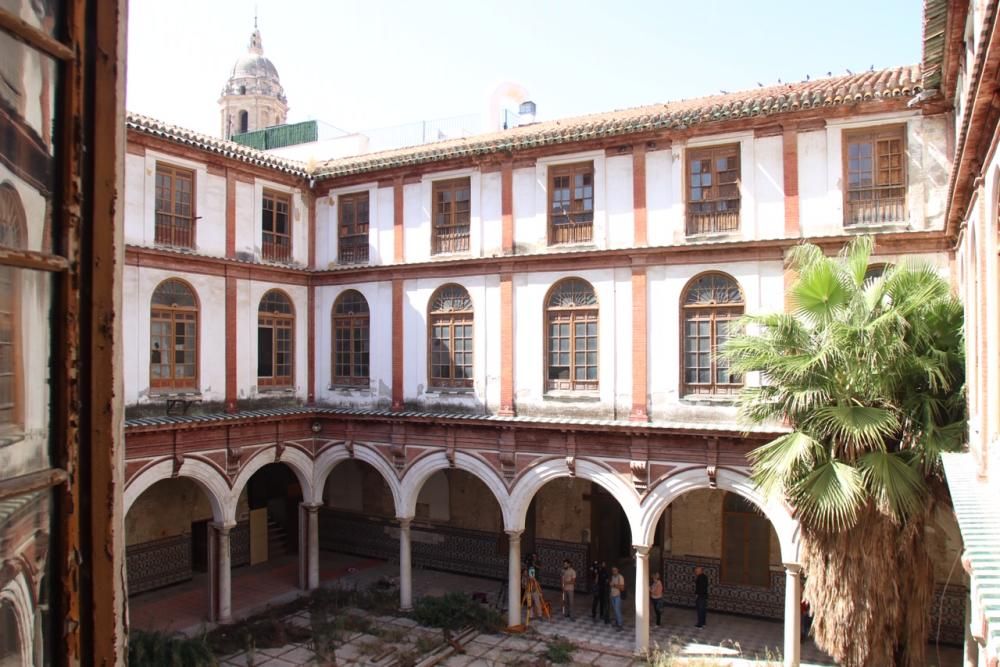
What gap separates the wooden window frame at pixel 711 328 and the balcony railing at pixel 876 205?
2.36m

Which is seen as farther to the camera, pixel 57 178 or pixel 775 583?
pixel 775 583

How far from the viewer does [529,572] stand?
17.6m

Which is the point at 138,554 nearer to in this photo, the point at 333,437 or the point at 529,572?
the point at 333,437

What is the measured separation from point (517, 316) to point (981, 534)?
38.1 ft

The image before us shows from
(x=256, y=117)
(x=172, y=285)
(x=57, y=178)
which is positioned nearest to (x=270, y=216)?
(x=172, y=285)

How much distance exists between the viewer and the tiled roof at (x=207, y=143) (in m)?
16.0

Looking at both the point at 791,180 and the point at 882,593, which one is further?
the point at 791,180

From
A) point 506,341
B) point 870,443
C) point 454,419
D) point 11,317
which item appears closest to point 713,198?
point 506,341

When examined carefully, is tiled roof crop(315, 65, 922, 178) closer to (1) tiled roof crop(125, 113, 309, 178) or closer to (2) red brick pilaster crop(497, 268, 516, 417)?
(1) tiled roof crop(125, 113, 309, 178)

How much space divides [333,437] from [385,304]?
11.1 ft

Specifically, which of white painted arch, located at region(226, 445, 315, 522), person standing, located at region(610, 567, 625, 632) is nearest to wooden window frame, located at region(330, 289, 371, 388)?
white painted arch, located at region(226, 445, 315, 522)

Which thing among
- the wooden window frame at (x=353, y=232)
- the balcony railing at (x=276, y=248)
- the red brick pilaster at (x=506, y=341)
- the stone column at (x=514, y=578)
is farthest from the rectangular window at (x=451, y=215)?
the stone column at (x=514, y=578)

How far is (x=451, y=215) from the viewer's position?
18.3 metres

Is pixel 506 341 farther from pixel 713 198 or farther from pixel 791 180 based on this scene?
pixel 791 180
